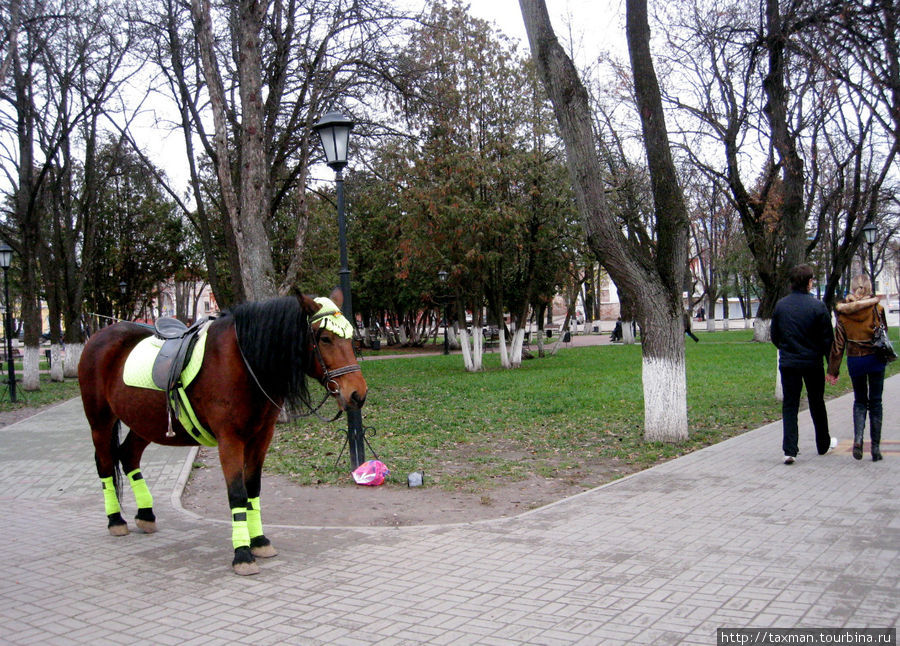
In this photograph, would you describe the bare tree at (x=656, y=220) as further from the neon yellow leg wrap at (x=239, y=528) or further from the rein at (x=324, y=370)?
the neon yellow leg wrap at (x=239, y=528)

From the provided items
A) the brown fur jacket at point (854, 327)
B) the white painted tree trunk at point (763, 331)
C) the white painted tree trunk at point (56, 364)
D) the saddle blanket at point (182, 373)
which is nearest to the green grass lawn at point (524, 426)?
the brown fur jacket at point (854, 327)

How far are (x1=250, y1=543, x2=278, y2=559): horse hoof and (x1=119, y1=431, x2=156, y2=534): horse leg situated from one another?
49.8 inches

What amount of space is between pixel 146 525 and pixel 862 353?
699cm

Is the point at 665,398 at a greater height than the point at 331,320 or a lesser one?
lesser

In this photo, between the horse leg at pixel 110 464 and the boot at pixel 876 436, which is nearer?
the horse leg at pixel 110 464

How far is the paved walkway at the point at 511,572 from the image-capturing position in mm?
3773

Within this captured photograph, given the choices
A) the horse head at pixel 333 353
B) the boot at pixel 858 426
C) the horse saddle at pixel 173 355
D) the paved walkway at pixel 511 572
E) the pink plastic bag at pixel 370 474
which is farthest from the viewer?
the pink plastic bag at pixel 370 474

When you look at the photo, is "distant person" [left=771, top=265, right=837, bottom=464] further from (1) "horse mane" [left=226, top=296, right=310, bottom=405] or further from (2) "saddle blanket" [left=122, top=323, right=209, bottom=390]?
Answer: (2) "saddle blanket" [left=122, top=323, right=209, bottom=390]

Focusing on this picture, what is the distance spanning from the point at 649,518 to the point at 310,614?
2.94 metres

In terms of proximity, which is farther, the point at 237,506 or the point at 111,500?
the point at 111,500

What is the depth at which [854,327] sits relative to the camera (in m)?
7.44

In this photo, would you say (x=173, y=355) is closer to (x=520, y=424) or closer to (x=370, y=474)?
(x=370, y=474)

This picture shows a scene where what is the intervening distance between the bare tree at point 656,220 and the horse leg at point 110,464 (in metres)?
6.04

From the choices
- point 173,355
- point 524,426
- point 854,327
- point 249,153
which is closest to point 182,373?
point 173,355
